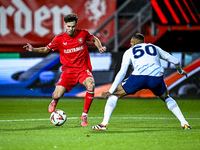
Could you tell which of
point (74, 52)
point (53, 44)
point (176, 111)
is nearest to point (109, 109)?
point (176, 111)

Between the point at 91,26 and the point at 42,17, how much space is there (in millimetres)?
2060

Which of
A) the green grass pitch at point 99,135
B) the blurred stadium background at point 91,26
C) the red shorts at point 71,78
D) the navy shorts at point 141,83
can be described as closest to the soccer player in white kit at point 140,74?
the navy shorts at point 141,83

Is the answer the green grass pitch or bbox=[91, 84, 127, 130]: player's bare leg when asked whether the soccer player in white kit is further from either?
the green grass pitch

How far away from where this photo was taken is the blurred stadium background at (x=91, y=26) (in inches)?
645

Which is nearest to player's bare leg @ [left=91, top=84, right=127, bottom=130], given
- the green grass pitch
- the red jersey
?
the green grass pitch

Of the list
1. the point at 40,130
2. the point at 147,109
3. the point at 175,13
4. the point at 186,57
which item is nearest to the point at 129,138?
the point at 40,130

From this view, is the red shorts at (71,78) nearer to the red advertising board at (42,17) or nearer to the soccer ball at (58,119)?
the soccer ball at (58,119)

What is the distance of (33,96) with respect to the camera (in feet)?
53.2

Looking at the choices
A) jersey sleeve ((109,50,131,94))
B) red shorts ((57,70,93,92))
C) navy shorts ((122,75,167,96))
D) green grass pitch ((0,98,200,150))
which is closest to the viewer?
green grass pitch ((0,98,200,150))

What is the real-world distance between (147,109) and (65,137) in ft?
19.3

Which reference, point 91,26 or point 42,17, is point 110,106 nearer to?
point 91,26

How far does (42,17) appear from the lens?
1933 cm

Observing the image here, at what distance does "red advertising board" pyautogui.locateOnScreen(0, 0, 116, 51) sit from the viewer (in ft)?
62.8

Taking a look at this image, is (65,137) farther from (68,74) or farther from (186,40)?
(186,40)
